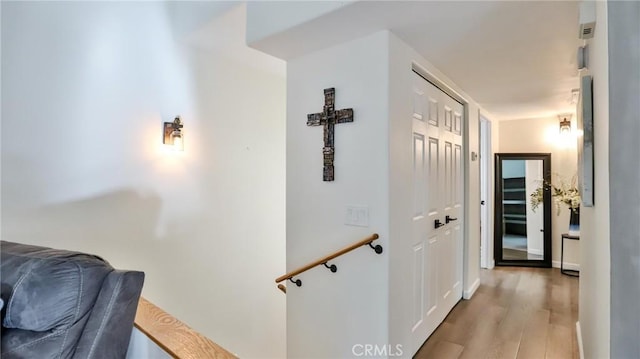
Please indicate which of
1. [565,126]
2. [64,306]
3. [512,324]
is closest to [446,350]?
[512,324]

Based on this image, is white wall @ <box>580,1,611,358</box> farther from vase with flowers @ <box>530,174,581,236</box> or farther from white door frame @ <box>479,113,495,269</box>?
white door frame @ <box>479,113,495,269</box>

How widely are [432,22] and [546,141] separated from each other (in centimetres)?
360

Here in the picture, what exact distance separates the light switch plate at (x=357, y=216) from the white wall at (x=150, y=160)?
4.90ft

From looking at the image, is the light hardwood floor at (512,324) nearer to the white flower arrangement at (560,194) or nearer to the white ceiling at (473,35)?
the white flower arrangement at (560,194)

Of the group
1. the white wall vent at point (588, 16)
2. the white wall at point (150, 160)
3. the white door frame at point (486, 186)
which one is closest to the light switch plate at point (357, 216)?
the white wall vent at point (588, 16)

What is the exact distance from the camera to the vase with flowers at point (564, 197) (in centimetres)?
388

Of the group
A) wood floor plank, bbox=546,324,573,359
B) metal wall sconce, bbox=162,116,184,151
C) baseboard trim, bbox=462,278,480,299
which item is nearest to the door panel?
baseboard trim, bbox=462,278,480,299

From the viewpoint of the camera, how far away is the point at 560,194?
13.2ft

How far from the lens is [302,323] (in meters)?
2.23

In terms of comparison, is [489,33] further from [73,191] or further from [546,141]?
[546,141]

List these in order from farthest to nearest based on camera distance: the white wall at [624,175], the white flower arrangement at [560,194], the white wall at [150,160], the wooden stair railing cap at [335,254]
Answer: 1. the white flower arrangement at [560,194]
2. the white wall at [150,160]
3. the wooden stair railing cap at [335,254]
4. the white wall at [624,175]

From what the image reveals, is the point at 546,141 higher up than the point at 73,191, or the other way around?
the point at 546,141

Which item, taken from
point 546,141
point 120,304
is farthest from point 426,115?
point 546,141

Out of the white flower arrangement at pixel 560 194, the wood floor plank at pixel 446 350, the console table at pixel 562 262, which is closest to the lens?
the wood floor plank at pixel 446 350
